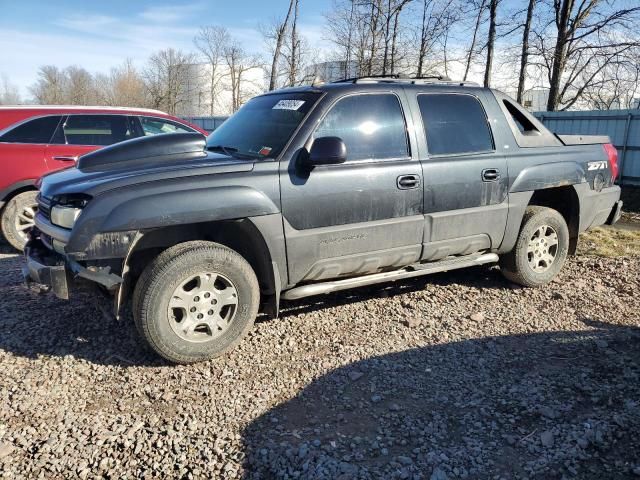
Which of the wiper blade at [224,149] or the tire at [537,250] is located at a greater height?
the wiper blade at [224,149]

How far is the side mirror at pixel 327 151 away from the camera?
12.0ft

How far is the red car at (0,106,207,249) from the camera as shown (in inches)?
254

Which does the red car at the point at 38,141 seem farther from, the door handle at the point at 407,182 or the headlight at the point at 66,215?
the door handle at the point at 407,182

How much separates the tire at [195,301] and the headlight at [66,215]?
0.56 metres

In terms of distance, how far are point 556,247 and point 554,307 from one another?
0.85m

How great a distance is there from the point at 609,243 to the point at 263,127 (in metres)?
5.55

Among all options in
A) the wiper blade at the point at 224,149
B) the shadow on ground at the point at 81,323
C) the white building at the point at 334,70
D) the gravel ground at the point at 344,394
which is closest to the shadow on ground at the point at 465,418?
the gravel ground at the point at 344,394

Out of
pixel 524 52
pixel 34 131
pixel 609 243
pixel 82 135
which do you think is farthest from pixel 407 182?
pixel 524 52

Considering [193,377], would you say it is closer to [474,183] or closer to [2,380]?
[2,380]

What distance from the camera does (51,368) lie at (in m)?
3.53

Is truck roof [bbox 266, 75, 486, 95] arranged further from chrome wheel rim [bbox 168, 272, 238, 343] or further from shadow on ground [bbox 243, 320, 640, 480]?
shadow on ground [bbox 243, 320, 640, 480]

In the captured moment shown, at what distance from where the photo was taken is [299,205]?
3.75 metres

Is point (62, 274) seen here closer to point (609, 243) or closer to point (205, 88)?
point (609, 243)

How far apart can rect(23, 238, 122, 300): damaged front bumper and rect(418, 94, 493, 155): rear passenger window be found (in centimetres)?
274
